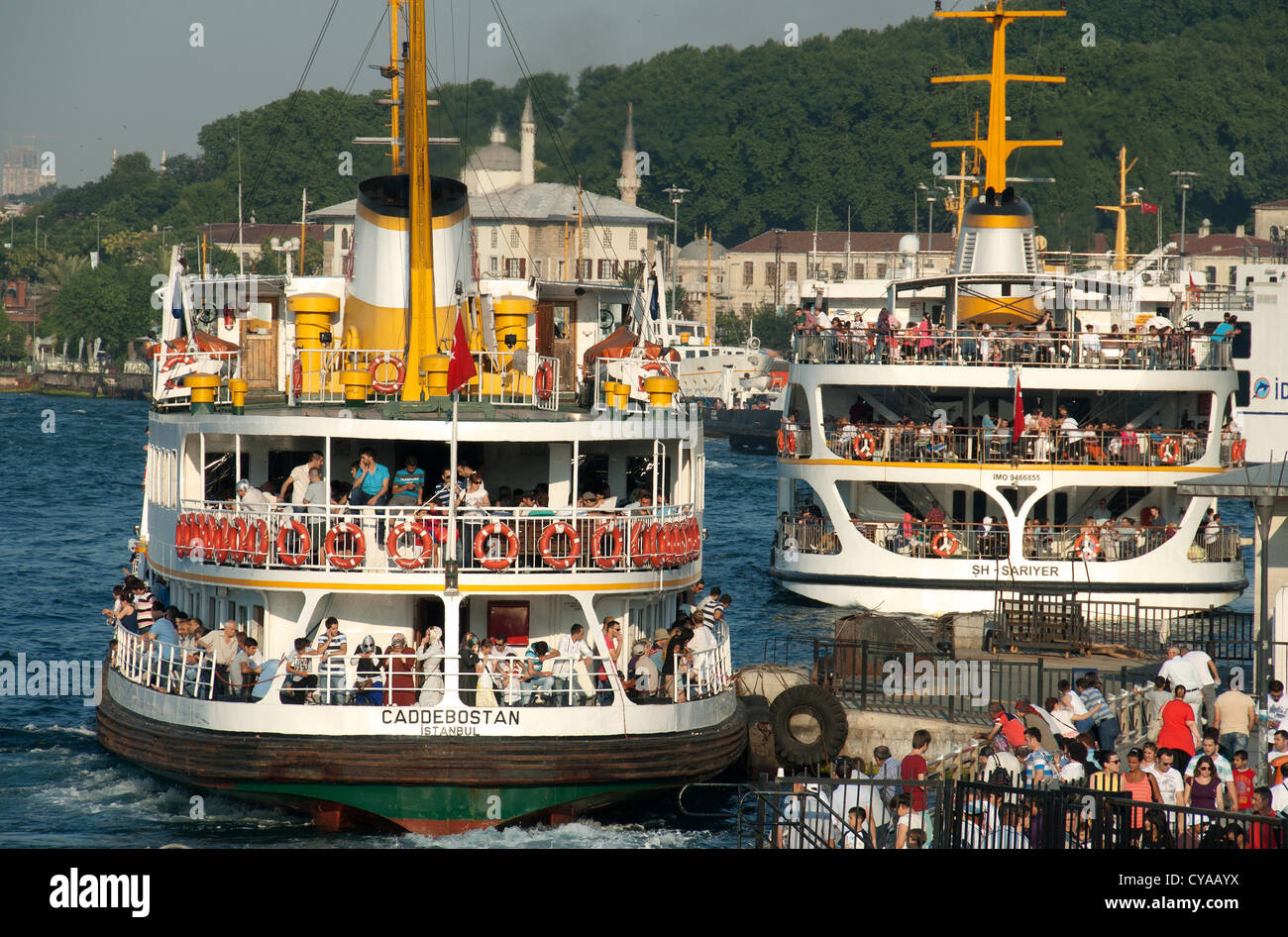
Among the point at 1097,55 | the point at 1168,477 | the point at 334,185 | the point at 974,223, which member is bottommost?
the point at 1168,477

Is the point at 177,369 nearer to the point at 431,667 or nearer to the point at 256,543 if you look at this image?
the point at 256,543

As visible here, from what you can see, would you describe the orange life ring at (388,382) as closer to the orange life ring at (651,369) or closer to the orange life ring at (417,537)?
the orange life ring at (651,369)

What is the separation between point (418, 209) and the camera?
24172mm

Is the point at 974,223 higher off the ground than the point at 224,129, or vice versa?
the point at 224,129

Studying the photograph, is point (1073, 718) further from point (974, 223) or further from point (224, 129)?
point (224, 129)

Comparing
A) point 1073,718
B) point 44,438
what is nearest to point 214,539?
point 1073,718

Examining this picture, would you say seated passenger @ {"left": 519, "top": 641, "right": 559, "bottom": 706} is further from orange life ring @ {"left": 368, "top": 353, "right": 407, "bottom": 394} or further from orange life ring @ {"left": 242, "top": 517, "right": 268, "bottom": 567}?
Result: orange life ring @ {"left": 368, "top": 353, "right": 407, "bottom": 394}

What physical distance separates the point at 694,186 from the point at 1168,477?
132 meters

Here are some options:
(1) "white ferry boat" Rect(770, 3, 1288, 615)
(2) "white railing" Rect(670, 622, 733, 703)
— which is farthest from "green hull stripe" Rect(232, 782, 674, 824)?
(1) "white ferry boat" Rect(770, 3, 1288, 615)

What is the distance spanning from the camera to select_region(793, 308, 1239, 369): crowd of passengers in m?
39.2

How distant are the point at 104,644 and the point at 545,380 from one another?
14.8 meters

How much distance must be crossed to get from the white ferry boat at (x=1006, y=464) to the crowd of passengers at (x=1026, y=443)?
43 mm

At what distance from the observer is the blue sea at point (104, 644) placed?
858 inches

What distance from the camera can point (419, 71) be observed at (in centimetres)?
2384
